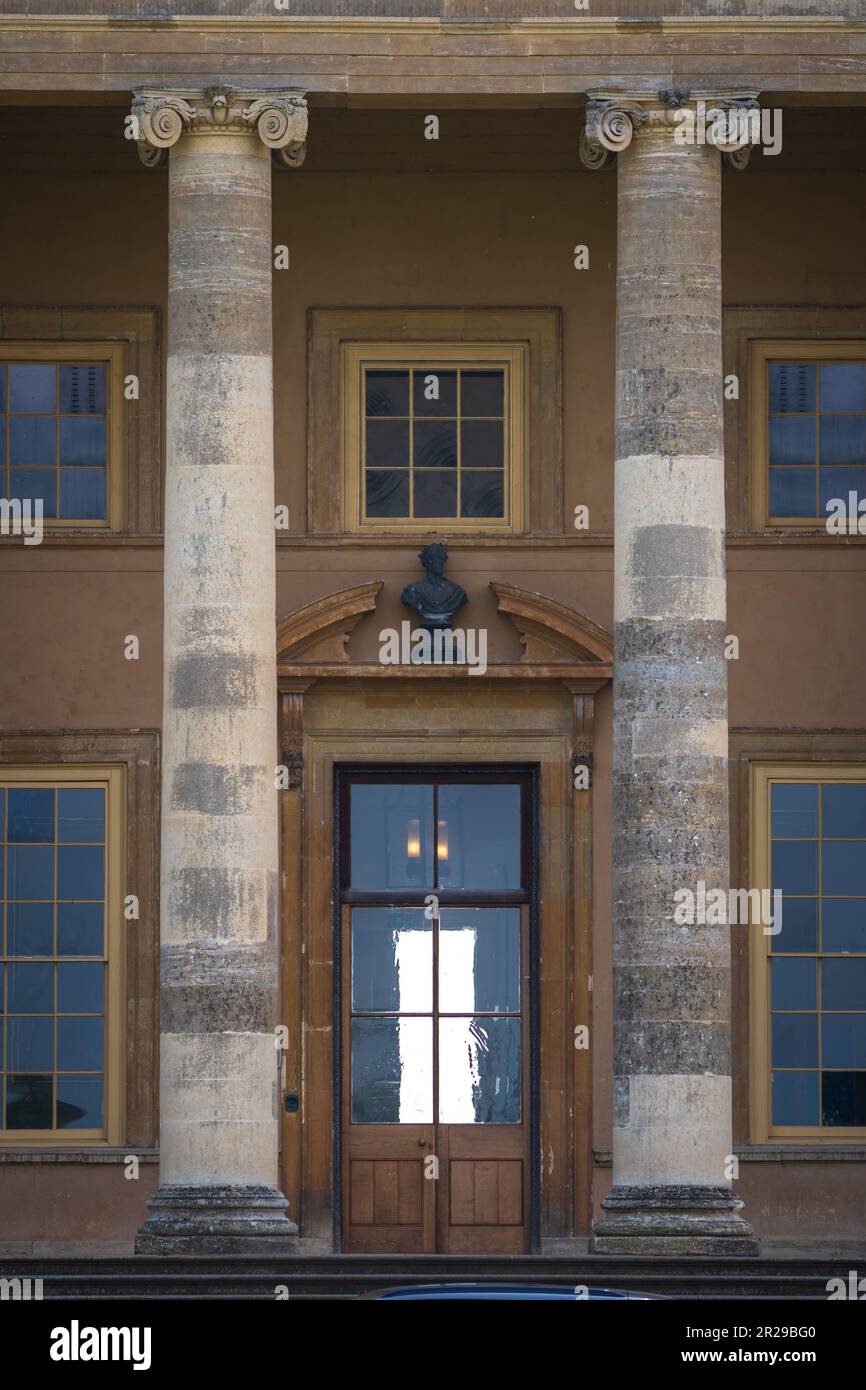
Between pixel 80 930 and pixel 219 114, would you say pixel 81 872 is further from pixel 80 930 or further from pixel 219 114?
pixel 219 114

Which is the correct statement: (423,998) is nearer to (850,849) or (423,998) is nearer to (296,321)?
(850,849)

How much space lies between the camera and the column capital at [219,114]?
22.2 metres

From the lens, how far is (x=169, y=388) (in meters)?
22.2

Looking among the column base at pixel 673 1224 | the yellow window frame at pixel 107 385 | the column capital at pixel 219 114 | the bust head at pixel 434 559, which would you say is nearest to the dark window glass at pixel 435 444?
the bust head at pixel 434 559

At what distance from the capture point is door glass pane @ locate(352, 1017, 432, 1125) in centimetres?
2592

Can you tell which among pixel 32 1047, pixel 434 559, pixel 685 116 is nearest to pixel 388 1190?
pixel 32 1047

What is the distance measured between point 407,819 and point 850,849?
3966 mm

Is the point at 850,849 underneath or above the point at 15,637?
underneath

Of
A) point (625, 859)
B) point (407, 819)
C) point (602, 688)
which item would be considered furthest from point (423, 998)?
point (625, 859)

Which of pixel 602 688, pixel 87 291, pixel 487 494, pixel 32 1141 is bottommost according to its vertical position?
pixel 32 1141

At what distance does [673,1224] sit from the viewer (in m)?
21.1

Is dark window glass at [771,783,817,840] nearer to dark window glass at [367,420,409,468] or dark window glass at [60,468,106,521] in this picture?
dark window glass at [367,420,409,468]

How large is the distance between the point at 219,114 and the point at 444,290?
182 inches

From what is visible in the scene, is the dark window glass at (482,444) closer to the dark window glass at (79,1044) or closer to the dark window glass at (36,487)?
the dark window glass at (36,487)
